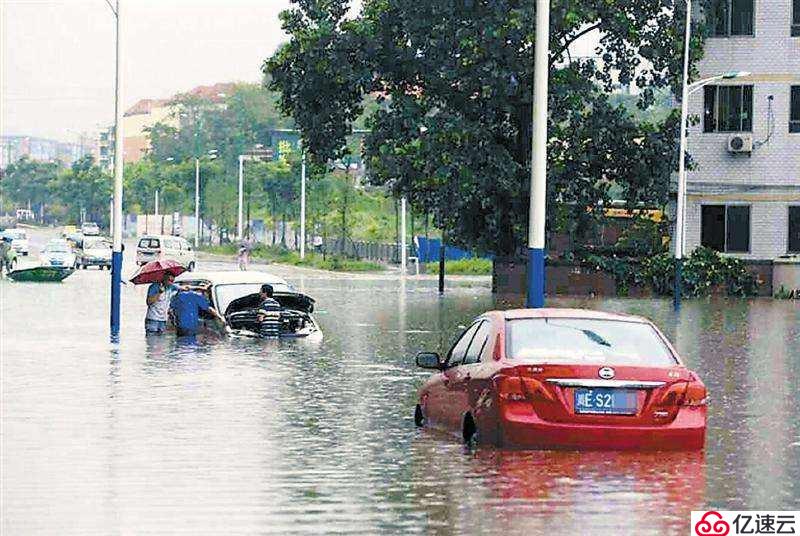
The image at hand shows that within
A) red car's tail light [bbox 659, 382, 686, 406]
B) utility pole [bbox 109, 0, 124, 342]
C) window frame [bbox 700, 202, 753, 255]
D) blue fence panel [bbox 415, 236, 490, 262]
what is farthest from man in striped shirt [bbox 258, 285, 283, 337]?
blue fence panel [bbox 415, 236, 490, 262]

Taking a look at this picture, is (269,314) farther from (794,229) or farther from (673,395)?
(794,229)

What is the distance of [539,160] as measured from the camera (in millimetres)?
25156

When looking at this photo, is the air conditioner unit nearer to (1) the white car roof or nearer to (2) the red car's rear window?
→ (1) the white car roof

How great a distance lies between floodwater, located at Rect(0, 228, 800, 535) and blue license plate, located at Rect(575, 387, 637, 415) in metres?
0.40

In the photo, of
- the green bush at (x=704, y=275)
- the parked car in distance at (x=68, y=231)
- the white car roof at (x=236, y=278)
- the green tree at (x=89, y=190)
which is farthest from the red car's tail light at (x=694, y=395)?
the green tree at (x=89, y=190)

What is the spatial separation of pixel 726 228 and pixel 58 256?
30.2 m

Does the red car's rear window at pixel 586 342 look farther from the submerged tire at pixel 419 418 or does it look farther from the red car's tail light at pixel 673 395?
the submerged tire at pixel 419 418

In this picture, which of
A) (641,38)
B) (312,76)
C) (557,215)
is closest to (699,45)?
(641,38)

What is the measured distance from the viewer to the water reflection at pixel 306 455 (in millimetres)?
12930

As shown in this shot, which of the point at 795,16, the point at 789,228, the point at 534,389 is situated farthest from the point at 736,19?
the point at 534,389

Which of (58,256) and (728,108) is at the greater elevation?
(728,108)

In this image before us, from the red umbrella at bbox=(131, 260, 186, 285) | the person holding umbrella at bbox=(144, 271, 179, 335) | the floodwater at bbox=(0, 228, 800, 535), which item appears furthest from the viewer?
the red umbrella at bbox=(131, 260, 186, 285)

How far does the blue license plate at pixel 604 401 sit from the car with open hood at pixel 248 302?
62.0ft

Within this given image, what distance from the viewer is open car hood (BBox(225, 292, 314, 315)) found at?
35.1 m
